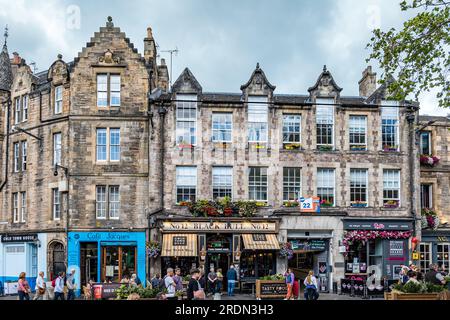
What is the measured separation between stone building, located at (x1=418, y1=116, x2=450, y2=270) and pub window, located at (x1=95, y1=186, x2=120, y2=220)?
18683 mm

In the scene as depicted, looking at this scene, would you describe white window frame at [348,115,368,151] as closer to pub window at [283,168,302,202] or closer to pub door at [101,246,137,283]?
pub window at [283,168,302,202]

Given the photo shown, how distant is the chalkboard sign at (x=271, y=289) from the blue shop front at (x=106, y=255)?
923 cm

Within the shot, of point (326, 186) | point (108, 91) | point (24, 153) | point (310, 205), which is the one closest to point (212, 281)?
point (310, 205)

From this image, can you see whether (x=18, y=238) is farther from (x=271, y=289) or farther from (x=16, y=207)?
(x=271, y=289)

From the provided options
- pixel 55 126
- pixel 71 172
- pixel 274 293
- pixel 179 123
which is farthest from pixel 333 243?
pixel 55 126

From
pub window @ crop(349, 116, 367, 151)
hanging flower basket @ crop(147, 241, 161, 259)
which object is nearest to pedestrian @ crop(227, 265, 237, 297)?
hanging flower basket @ crop(147, 241, 161, 259)

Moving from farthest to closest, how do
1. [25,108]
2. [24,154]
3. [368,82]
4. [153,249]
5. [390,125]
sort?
[368,82] → [25,108] → [24,154] → [390,125] → [153,249]

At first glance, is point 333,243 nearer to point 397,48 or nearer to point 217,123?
point 217,123

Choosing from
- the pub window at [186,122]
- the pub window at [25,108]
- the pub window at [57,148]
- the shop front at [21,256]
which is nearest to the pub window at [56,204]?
the shop front at [21,256]

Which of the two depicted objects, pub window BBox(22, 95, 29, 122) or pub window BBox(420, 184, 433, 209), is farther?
pub window BBox(420, 184, 433, 209)

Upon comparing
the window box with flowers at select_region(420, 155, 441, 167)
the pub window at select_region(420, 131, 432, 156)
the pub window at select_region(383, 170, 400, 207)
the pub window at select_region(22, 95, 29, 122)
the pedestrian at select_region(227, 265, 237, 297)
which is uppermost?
the pub window at select_region(22, 95, 29, 122)

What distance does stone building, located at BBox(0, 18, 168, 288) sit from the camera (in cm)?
3222

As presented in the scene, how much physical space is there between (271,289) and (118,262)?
1072 cm

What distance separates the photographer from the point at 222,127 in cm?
3325
